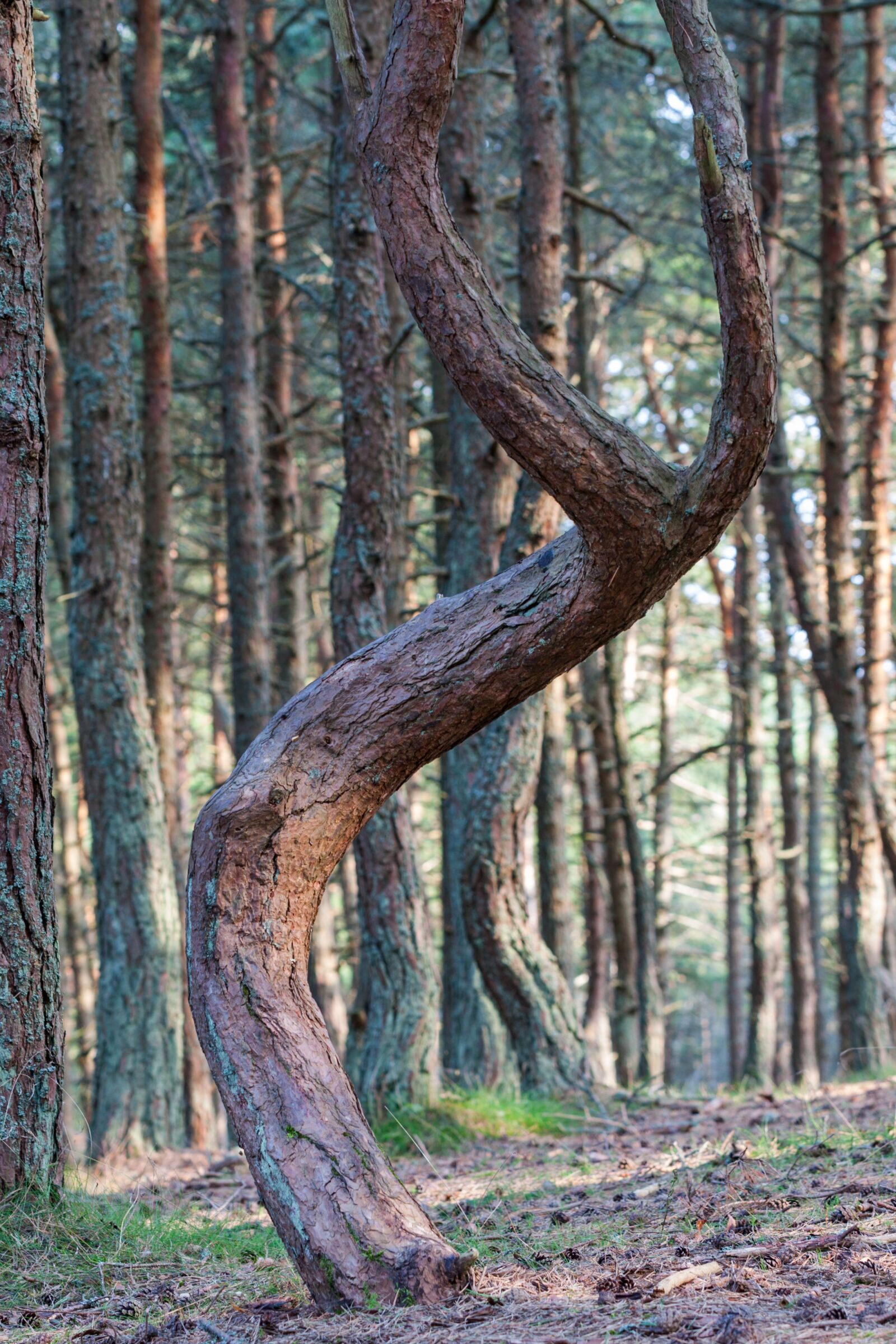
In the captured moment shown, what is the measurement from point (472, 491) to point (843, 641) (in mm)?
4633

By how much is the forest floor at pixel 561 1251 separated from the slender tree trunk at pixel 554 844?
439 centimetres

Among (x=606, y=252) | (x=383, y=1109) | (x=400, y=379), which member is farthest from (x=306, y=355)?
(x=383, y=1109)

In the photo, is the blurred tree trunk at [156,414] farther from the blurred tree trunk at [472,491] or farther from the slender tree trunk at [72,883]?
the slender tree trunk at [72,883]

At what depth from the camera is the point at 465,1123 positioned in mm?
6742

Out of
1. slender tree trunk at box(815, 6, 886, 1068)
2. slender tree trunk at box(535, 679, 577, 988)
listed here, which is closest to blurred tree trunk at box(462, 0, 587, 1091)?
slender tree trunk at box(535, 679, 577, 988)

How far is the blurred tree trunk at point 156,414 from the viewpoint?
10.6 metres

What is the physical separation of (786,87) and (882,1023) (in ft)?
44.5

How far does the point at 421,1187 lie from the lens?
5.50 metres

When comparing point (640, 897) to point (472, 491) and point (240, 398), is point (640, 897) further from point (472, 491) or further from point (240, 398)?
point (240, 398)

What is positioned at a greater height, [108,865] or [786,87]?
[786,87]

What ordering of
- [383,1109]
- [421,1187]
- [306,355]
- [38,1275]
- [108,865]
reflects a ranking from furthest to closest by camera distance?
[306,355] → [108,865] → [383,1109] → [421,1187] → [38,1275]

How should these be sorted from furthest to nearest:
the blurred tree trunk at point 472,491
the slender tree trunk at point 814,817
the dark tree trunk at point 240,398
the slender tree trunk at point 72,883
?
the slender tree trunk at point 814,817 < the slender tree trunk at point 72,883 < the dark tree trunk at point 240,398 < the blurred tree trunk at point 472,491

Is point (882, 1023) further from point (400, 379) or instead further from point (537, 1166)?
point (400, 379)

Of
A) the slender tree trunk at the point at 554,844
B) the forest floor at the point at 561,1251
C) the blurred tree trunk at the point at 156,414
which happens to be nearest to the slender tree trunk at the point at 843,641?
the slender tree trunk at the point at 554,844
